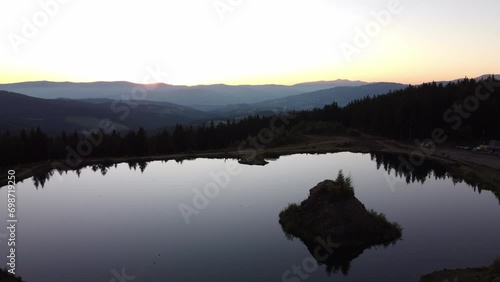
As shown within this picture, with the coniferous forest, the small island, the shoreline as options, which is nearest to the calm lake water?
the small island

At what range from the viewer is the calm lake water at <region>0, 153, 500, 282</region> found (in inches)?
1198

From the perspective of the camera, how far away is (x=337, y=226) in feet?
124

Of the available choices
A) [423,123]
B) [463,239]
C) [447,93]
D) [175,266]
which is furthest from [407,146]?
[175,266]

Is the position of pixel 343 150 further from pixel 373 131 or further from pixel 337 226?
pixel 337 226

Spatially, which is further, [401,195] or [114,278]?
[401,195]

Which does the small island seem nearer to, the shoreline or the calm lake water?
the calm lake water

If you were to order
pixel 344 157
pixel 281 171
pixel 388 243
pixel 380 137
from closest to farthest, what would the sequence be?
pixel 388 243 → pixel 281 171 → pixel 344 157 → pixel 380 137

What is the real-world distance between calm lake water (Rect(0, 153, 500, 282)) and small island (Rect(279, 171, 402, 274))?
1268 millimetres

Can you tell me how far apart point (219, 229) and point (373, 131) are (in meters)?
99.5

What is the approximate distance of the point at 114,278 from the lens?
29172 millimetres

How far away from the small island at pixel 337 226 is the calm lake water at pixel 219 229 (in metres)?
1.27

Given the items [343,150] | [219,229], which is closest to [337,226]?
[219,229]

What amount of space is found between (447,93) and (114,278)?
383 ft

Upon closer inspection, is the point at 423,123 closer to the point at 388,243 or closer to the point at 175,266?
the point at 388,243
